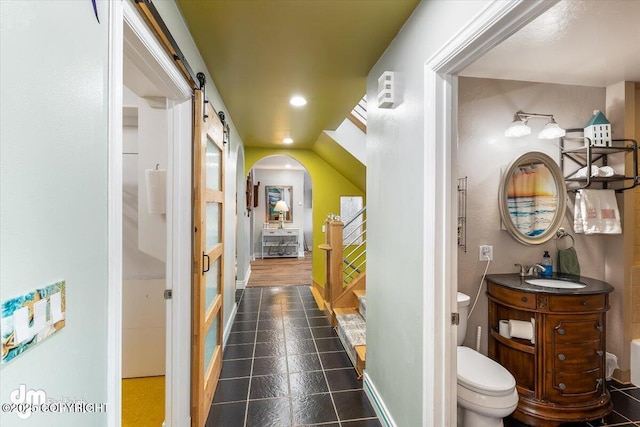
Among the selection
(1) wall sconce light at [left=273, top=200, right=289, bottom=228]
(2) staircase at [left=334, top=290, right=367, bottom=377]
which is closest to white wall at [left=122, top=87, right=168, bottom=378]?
(2) staircase at [left=334, top=290, right=367, bottom=377]

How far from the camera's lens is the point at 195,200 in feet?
5.65

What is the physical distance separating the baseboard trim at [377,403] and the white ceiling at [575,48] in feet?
7.80

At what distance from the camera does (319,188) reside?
5.23m

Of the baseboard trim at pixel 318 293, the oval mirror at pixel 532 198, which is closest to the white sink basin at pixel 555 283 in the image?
the oval mirror at pixel 532 198

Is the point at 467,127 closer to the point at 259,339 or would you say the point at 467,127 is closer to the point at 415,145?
the point at 415,145

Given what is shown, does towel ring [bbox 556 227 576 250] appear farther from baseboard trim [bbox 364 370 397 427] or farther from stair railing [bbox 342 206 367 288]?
baseboard trim [bbox 364 370 397 427]

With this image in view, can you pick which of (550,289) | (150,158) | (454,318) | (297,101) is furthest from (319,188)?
(454,318)

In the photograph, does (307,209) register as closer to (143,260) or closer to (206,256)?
(143,260)

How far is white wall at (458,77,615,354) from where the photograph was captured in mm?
2283

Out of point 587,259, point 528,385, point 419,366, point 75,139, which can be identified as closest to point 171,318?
point 75,139

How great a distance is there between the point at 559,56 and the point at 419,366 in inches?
84.8

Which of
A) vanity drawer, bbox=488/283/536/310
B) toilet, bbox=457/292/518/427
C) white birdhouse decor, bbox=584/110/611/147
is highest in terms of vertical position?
white birdhouse decor, bbox=584/110/611/147

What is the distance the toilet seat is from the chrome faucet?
81 cm

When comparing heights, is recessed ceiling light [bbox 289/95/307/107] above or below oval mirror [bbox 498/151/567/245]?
above
